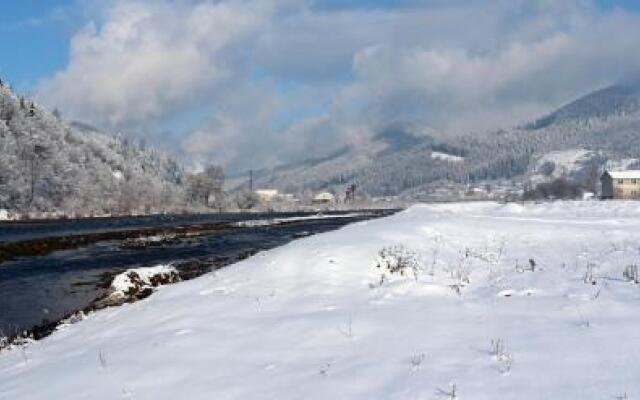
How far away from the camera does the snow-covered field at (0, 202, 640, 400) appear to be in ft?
27.1

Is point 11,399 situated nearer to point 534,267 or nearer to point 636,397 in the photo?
point 636,397

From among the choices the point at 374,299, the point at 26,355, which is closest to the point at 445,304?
the point at 374,299

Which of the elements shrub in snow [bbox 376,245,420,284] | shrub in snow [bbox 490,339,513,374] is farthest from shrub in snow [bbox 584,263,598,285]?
shrub in snow [bbox 490,339,513,374]

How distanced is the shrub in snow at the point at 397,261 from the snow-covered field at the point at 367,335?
0.18 ft

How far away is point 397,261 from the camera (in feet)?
55.4

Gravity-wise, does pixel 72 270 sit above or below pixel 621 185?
below

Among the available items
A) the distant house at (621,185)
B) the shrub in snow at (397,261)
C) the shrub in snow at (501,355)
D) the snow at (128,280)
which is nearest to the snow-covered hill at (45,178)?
the distant house at (621,185)

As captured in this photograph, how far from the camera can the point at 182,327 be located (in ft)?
41.3

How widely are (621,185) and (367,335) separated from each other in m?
187

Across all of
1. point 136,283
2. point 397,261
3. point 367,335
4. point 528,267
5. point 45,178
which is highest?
point 45,178

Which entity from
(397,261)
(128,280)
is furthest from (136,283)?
(397,261)

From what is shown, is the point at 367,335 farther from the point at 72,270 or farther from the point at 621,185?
the point at 621,185

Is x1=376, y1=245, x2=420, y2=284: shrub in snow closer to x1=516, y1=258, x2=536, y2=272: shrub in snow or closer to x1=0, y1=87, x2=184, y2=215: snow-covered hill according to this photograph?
x1=516, y1=258, x2=536, y2=272: shrub in snow

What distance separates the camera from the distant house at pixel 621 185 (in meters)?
178
